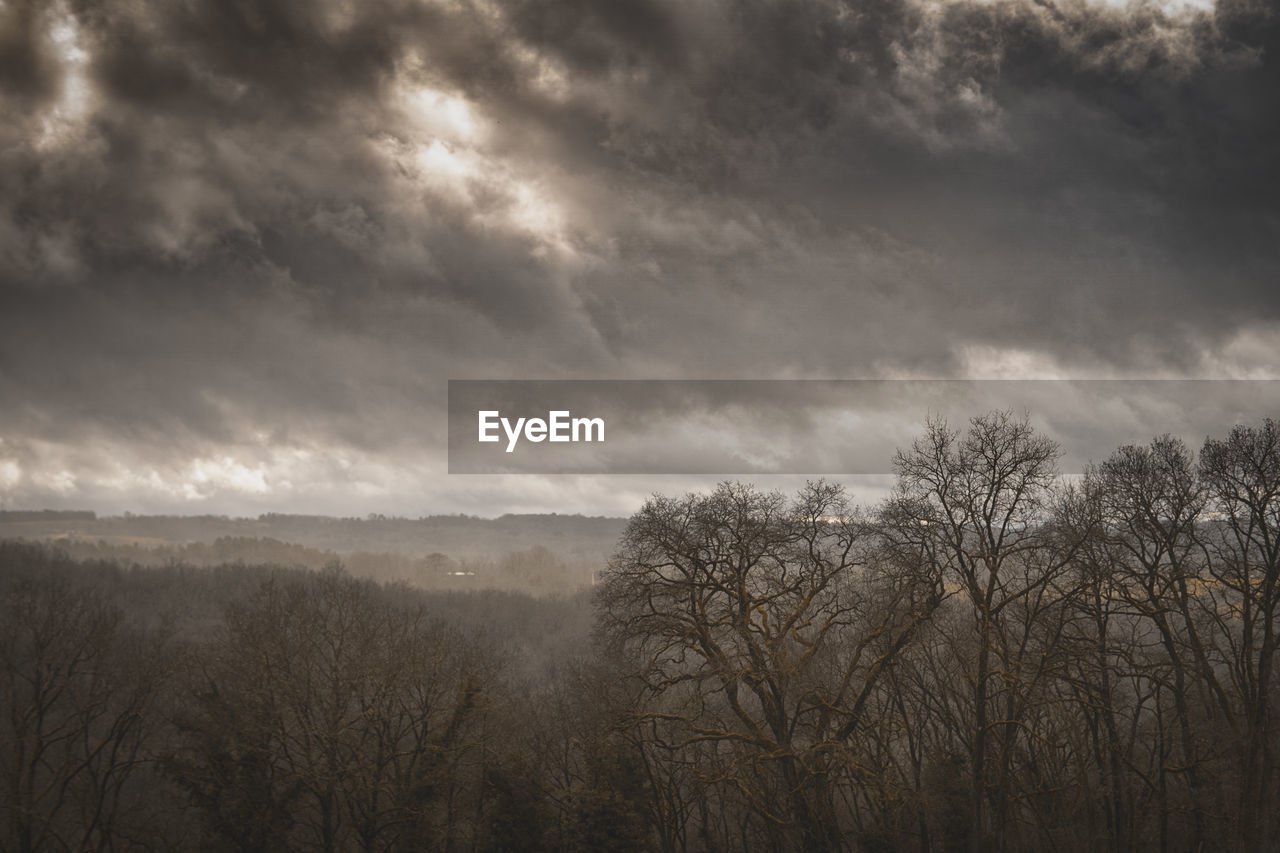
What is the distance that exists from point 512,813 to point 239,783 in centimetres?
905

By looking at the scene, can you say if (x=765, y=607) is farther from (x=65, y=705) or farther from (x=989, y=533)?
(x=65, y=705)

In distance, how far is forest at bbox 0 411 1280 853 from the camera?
20.5m

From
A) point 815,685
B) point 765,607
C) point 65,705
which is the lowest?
point 65,705

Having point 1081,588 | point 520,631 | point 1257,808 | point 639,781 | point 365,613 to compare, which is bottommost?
point 520,631

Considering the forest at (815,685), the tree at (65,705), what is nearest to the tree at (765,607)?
the forest at (815,685)

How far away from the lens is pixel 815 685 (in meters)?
21.0

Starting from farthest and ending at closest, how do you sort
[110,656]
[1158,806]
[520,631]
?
[520,631]
[110,656]
[1158,806]

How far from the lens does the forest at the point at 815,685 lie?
20.5m

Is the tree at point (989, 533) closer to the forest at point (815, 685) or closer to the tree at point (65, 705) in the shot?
the forest at point (815, 685)

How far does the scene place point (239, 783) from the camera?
25000 millimetres

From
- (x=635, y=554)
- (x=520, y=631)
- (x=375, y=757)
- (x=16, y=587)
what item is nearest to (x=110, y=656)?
(x=16, y=587)

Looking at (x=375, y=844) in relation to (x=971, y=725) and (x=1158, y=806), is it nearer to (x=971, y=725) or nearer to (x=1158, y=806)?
(x=971, y=725)

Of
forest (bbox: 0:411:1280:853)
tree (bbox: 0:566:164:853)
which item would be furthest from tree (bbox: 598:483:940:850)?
tree (bbox: 0:566:164:853)

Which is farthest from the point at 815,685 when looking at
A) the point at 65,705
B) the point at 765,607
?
the point at 65,705
